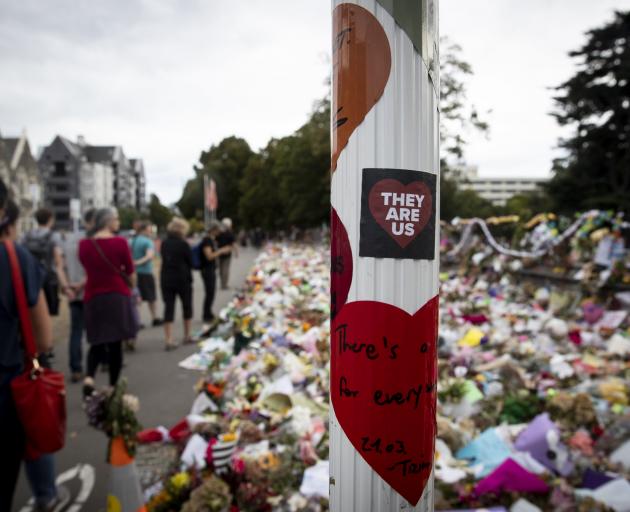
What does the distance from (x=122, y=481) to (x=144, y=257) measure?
547 centimetres

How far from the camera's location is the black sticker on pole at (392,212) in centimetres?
124

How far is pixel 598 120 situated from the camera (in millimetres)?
29438

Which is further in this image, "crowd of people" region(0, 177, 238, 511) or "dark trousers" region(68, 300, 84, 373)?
"dark trousers" region(68, 300, 84, 373)

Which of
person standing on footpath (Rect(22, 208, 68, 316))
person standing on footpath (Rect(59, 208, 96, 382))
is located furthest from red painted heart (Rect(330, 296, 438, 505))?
person standing on footpath (Rect(22, 208, 68, 316))

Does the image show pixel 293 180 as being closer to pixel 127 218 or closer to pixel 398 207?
pixel 398 207

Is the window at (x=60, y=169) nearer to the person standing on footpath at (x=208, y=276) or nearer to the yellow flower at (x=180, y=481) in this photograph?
the person standing on footpath at (x=208, y=276)

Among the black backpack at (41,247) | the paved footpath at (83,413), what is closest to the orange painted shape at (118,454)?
the paved footpath at (83,413)

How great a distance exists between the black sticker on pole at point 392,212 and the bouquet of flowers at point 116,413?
2.32m

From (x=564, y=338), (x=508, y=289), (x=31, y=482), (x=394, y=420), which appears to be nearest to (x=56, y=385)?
(x=31, y=482)

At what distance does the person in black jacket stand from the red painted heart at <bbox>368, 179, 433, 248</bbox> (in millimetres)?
6286

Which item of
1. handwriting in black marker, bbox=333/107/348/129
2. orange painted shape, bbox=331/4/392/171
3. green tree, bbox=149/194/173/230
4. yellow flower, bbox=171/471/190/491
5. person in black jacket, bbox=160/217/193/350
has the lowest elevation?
yellow flower, bbox=171/471/190/491

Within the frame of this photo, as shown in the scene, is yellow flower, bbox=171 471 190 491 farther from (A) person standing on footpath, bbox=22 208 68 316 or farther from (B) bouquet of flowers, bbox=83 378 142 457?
(A) person standing on footpath, bbox=22 208 68 316

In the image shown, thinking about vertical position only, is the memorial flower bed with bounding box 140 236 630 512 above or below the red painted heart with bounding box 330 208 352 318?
below

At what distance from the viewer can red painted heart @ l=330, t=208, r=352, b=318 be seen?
1278mm
